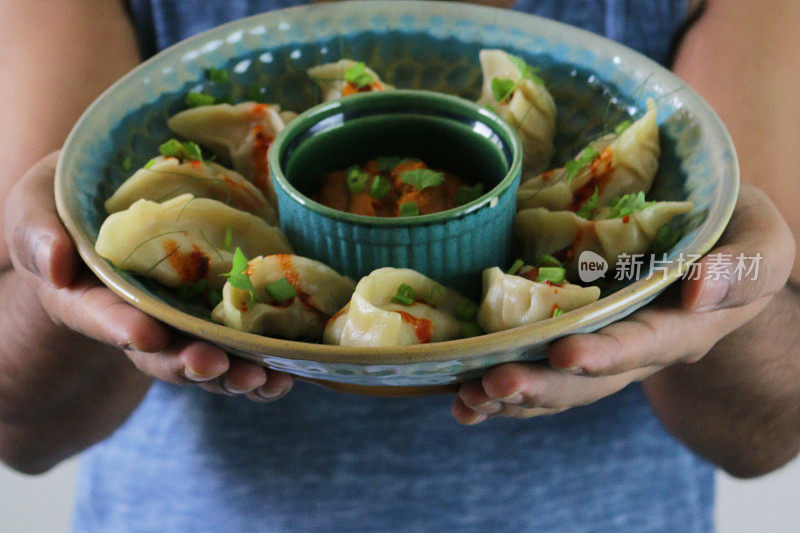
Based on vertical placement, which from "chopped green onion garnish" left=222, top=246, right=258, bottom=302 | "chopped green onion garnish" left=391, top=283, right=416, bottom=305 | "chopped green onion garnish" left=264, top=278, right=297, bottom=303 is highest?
"chopped green onion garnish" left=222, top=246, right=258, bottom=302

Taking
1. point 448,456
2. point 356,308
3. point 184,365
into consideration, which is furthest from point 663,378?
point 184,365

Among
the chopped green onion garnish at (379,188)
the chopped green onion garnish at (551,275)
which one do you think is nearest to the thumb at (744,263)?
the chopped green onion garnish at (551,275)

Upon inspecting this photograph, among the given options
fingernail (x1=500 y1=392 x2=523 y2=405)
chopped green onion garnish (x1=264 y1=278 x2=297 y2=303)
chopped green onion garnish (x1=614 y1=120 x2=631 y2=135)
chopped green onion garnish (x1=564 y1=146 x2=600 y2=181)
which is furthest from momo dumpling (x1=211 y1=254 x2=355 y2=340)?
chopped green onion garnish (x1=614 y1=120 x2=631 y2=135)

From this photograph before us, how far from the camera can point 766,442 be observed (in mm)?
1224

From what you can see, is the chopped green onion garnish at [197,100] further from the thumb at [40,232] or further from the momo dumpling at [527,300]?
the momo dumpling at [527,300]

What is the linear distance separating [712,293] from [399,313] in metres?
0.30

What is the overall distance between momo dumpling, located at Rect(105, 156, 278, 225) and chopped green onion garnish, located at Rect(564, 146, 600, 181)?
0.37 m

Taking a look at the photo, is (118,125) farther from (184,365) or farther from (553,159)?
(553,159)

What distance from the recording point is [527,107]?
38.5 inches

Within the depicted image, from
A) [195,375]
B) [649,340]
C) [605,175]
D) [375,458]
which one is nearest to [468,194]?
[605,175]

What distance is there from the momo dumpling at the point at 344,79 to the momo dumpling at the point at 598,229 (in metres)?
0.27

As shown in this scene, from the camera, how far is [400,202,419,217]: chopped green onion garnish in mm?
771

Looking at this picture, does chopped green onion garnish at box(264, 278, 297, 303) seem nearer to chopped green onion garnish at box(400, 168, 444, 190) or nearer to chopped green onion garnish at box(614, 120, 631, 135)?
chopped green onion garnish at box(400, 168, 444, 190)

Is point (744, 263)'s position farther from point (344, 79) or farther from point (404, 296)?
point (344, 79)
